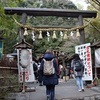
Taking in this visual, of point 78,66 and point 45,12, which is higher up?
point 45,12

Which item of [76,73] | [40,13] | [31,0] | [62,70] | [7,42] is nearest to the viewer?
[76,73]

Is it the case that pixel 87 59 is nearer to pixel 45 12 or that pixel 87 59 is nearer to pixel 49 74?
pixel 45 12

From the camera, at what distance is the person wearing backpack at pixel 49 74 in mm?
8156

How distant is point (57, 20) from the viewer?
3422 cm

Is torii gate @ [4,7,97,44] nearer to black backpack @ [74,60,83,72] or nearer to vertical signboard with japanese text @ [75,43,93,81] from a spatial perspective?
vertical signboard with japanese text @ [75,43,93,81]

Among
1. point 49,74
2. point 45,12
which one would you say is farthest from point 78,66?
point 45,12

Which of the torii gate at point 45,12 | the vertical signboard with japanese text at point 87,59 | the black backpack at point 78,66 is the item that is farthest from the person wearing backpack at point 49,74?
the torii gate at point 45,12

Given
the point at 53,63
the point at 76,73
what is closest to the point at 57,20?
the point at 76,73

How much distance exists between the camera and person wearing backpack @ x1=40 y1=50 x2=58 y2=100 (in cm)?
→ 816

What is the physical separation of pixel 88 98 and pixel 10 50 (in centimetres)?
2206

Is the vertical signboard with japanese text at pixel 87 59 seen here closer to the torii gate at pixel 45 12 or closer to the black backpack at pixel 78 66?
the torii gate at pixel 45 12

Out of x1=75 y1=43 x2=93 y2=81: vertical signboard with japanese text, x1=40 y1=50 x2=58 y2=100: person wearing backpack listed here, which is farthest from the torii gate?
x1=40 y1=50 x2=58 y2=100: person wearing backpack

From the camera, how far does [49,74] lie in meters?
8.20

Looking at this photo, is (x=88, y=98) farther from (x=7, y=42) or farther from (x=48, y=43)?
(x=48, y=43)
